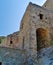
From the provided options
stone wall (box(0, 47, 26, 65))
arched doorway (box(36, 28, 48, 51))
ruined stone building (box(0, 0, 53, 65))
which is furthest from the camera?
arched doorway (box(36, 28, 48, 51))

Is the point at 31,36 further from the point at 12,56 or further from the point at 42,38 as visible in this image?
the point at 12,56

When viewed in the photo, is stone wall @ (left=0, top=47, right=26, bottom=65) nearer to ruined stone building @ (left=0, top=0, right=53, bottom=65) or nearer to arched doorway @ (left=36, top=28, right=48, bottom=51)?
ruined stone building @ (left=0, top=0, right=53, bottom=65)

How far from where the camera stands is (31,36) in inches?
469

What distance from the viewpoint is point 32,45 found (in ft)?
38.4

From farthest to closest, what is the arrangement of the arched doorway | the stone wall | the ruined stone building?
the arched doorway < the ruined stone building < the stone wall

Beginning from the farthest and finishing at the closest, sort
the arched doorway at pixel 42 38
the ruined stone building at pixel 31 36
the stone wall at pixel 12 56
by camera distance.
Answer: the arched doorway at pixel 42 38
the ruined stone building at pixel 31 36
the stone wall at pixel 12 56

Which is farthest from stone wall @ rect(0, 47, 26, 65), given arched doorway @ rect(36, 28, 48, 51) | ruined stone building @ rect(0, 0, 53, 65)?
arched doorway @ rect(36, 28, 48, 51)

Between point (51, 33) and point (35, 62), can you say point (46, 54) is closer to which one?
point (35, 62)

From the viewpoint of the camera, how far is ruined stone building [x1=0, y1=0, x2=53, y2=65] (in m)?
11.1

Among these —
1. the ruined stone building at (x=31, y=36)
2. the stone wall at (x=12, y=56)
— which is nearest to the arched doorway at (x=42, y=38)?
Result: the ruined stone building at (x=31, y=36)

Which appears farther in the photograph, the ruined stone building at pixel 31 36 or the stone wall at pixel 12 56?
the ruined stone building at pixel 31 36

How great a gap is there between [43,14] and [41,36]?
6.73ft

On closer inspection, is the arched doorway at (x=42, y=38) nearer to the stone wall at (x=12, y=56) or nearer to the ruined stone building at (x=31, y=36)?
the ruined stone building at (x=31, y=36)

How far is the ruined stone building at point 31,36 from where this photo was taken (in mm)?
11078
